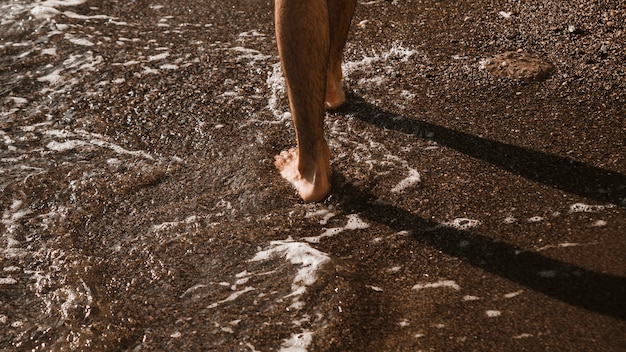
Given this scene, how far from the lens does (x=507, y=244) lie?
249 cm

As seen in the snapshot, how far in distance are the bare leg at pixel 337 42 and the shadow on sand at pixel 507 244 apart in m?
0.09

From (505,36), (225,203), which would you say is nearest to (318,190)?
(225,203)

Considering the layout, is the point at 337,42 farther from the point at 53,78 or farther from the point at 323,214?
the point at 53,78

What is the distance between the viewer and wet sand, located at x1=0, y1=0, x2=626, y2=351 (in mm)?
2258

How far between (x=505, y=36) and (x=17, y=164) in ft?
7.93

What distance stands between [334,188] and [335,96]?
59cm

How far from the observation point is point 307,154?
2729mm

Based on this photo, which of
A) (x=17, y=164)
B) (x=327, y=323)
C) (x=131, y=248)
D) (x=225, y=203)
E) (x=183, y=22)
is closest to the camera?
(x=327, y=323)

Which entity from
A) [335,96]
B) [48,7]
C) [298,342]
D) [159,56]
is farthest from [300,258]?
[48,7]

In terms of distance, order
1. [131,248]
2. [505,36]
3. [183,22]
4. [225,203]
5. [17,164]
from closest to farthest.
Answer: [131,248] < [225,203] < [17,164] < [505,36] < [183,22]

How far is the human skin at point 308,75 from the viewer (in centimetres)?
244

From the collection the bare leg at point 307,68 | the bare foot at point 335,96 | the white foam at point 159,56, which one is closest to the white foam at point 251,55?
the white foam at point 159,56

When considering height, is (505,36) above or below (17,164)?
above

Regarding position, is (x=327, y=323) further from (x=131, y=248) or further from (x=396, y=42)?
(x=396, y=42)
